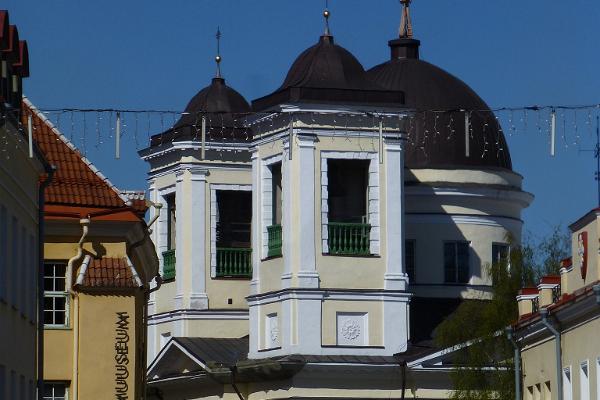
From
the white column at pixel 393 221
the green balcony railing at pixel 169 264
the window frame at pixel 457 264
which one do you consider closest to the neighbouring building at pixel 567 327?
the white column at pixel 393 221

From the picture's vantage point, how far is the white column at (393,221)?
7625cm

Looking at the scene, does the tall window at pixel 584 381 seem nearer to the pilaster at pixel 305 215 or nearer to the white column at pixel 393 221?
the pilaster at pixel 305 215

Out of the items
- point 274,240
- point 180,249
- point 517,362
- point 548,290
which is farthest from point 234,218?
point 548,290

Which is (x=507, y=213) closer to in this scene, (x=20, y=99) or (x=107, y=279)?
(x=107, y=279)

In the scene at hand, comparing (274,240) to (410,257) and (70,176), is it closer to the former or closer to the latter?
(410,257)

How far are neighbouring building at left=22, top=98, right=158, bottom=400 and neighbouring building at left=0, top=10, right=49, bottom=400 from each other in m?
2.68

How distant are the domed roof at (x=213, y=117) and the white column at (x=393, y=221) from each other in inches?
403

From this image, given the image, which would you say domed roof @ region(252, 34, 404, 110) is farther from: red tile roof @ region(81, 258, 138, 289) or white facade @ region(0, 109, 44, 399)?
white facade @ region(0, 109, 44, 399)

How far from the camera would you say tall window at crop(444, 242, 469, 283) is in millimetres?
83375

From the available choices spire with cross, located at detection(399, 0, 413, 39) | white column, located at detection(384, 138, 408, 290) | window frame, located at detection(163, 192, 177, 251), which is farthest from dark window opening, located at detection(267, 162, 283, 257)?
spire with cross, located at detection(399, 0, 413, 39)

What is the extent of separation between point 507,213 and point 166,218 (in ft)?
37.6

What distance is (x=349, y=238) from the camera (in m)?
76.4

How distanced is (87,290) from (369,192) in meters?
22.9

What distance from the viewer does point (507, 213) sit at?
85.4m
